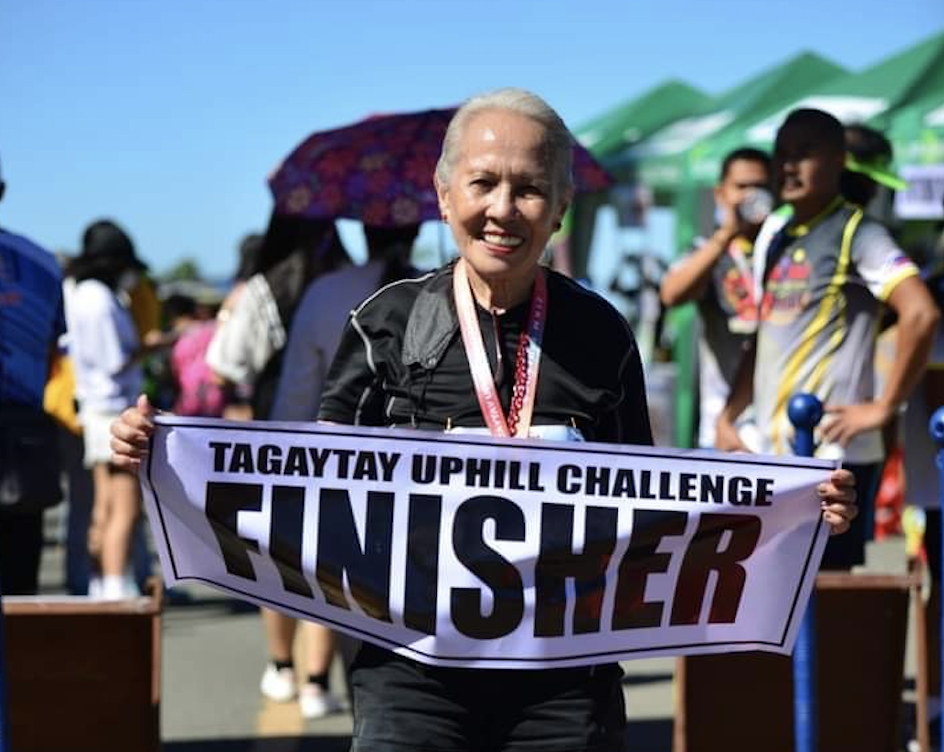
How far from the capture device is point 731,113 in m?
16.4

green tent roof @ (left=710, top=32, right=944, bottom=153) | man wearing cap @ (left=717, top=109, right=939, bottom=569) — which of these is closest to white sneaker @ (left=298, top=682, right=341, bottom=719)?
man wearing cap @ (left=717, top=109, right=939, bottom=569)

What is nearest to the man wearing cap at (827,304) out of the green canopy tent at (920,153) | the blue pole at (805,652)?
the blue pole at (805,652)

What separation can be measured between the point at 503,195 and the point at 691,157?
1308cm

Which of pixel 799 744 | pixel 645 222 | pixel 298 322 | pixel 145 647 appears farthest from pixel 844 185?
pixel 645 222

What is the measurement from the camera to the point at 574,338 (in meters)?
3.17

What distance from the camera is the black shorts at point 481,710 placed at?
Result: 300 cm

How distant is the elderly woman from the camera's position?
3.05m

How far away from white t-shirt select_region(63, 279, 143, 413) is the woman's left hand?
607 cm

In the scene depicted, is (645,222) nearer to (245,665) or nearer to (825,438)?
(245,665)

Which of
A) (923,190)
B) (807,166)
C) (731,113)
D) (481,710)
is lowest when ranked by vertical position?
(481,710)

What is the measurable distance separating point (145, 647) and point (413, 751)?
1.86 m

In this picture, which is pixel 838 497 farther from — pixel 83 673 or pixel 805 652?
pixel 83 673

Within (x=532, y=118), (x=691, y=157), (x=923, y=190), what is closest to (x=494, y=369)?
(x=532, y=118)

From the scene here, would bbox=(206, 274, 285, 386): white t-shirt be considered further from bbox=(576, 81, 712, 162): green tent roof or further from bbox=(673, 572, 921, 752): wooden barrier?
bbox=(576, 81, 712, 162): green tent roof
